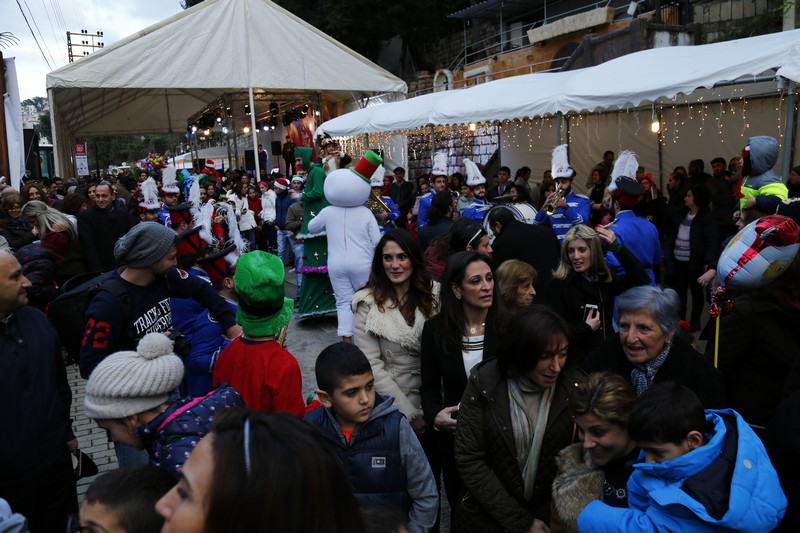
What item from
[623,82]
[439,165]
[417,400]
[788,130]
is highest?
[623,82]

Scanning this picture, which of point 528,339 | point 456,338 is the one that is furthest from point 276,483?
point 456,338

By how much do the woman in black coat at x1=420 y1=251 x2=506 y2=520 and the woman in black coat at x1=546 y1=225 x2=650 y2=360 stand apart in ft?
3.98

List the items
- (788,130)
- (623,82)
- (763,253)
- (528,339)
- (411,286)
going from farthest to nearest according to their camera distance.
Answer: (623,82), (788,130), (411,286), (763,253), (528,339)

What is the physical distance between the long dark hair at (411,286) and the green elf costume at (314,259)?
414cm

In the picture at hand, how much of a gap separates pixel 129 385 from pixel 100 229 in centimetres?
572

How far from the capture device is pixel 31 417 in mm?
2725

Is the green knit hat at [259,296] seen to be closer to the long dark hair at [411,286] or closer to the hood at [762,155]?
the long dark hair at [411,286]

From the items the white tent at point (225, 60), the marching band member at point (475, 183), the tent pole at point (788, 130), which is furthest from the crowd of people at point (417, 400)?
the white tent at point (225, 60)

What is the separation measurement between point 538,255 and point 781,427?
3100 millimetres

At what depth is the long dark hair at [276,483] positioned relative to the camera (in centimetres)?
92

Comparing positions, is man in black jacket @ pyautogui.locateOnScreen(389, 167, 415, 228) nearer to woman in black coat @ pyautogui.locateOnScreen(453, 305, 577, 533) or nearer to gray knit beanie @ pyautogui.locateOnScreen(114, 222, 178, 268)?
gray knit beanie @ pyautogui.locateOnScreen(114, 222, 178, 268)

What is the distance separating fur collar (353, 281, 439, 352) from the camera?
10.5ft

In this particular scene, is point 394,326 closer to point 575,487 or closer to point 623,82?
point 575,487

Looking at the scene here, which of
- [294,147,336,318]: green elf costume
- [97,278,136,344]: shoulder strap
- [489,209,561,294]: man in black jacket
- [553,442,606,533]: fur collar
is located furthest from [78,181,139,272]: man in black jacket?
[553,442,606,533]: fur collar
